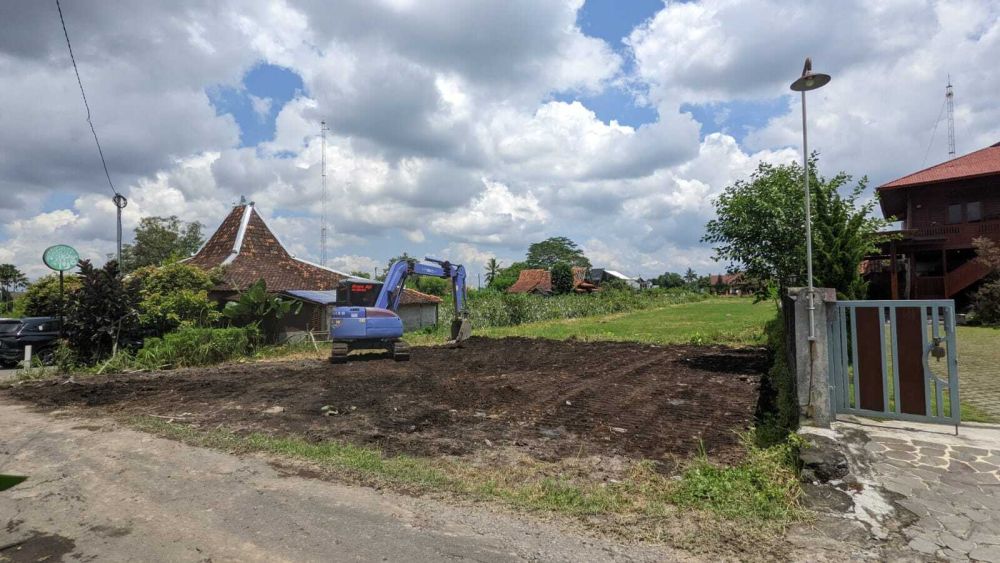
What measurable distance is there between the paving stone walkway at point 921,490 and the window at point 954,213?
23.2 meters

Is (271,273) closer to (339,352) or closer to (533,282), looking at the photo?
(339,352)

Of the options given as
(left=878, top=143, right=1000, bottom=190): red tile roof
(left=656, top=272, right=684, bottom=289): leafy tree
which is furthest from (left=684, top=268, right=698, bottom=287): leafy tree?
(left=878, top=143, right=1000, bottom=190): red tile roof

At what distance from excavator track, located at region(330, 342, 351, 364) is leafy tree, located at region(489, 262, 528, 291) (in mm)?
46918

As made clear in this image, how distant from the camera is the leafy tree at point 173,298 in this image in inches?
624

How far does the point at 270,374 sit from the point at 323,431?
6205 millimetres

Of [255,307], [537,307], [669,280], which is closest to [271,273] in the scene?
[255,307]

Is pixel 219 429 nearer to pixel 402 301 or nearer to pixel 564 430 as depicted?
pixel 564 430

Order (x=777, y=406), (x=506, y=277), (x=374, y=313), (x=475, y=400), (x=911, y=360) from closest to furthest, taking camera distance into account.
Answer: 1. (x=911, y=360)
2. (x=777, y=406)
3. (x=475, y=400)
4. (x=374, y=313)
5. (x=506, y=277)

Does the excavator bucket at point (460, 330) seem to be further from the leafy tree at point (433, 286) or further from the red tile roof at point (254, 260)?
the leafy tree at point (433, 286)

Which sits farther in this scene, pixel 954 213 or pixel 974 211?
pixel 954 213

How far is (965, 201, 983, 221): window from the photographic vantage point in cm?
2302

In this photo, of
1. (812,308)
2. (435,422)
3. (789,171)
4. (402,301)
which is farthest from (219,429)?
(402,301)

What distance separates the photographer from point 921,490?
4445 mm

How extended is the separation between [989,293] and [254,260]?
27.0 metres
